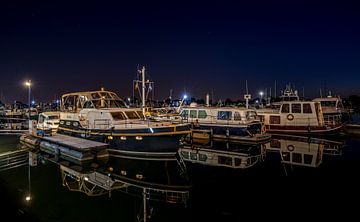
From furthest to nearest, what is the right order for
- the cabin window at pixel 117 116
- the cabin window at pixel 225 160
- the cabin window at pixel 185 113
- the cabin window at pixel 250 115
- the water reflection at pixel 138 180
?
1. the cabin window at pixel 185 113
2. the cabin window at pixel 250 115
3. the cabin window at pixel 117 116
4. the cabin window at pixel 225 160
5. the water reflection at pixel 138 180

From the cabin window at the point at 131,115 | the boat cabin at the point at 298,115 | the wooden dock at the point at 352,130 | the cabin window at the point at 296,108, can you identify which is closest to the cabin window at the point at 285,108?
the boat cabin at the point at 298,115

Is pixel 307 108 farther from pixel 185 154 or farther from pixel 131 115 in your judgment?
pixel 131 115

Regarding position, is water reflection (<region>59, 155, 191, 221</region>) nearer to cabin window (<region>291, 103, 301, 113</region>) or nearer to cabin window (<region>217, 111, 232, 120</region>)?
cabin window (<region>217, 111, 232, 120</region>)

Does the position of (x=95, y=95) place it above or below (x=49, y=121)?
above

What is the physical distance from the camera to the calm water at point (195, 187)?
7844mm

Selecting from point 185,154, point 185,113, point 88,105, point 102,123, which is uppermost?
point 88,105

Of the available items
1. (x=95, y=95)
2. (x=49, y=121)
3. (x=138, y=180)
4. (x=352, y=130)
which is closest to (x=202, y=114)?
(x=95, y=95)

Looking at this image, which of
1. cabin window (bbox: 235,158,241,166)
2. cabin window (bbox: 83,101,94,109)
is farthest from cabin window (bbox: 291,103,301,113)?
cabin window (bbox: 83,101,94,109)

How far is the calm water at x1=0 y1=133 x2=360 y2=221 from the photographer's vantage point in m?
7.84

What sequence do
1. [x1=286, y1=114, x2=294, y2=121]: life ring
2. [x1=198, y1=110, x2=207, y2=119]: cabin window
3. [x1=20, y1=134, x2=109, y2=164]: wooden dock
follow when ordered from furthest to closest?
[x1=286, y1=114, x2=294, y2=121]: life ring < [x1=198, y1=110, x2=207, y2=119]: cabin window < [x1=20, y1=134, x2=109, y2=164]: wooden dock

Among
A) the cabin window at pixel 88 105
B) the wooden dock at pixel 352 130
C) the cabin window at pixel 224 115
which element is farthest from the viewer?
the wooden dock at pixel 352 130

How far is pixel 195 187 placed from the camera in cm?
1030

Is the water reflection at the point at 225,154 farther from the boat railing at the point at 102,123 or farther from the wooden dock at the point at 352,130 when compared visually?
the wooden dock at the point at 352,130

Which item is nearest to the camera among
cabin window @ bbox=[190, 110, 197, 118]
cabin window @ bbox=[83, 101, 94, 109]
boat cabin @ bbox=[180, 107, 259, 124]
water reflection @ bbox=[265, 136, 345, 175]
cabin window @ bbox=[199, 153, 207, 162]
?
water reflection @ bbox=[265, 136, 345, 175]
